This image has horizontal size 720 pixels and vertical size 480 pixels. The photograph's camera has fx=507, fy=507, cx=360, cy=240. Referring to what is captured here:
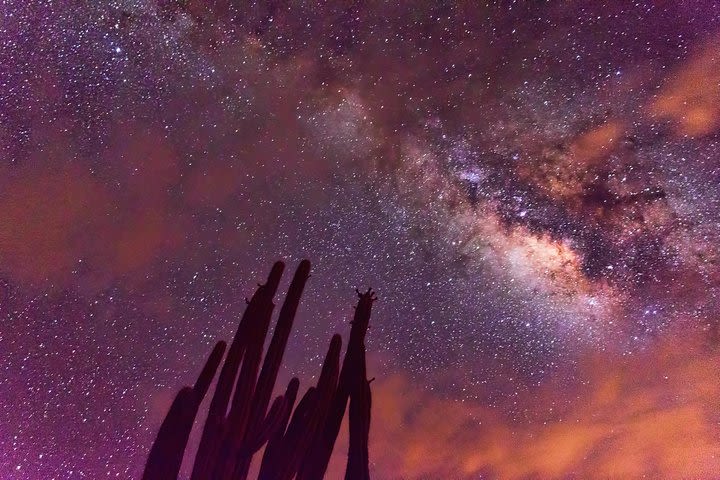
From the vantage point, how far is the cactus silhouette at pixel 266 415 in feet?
9.34

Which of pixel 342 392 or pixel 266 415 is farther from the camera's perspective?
pixel 342 392

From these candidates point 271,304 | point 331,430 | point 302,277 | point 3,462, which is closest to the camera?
point 331,430

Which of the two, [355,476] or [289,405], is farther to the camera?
[289,405]

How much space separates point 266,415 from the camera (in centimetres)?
306

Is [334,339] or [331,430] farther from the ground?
[334,339]

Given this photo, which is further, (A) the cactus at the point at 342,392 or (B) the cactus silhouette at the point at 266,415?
(A) the cactus at the point at 342,392

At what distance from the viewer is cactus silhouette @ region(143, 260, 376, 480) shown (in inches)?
112

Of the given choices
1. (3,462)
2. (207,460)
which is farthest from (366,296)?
(3,462)

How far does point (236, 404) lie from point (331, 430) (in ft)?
1.95

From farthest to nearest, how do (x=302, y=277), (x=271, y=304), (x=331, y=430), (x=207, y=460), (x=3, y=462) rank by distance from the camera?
(x=3, y=462)
(x=302, y=277)
(x=271, y=304)
(x=331, y=430)
(x=207, y=460)

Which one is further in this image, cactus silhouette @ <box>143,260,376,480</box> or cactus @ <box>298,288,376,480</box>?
cactus @ <box>298,288,376,480</box>

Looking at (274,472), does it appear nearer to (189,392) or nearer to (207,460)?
(207,460)

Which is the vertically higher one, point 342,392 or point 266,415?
point 342,392

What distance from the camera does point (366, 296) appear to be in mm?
3336
